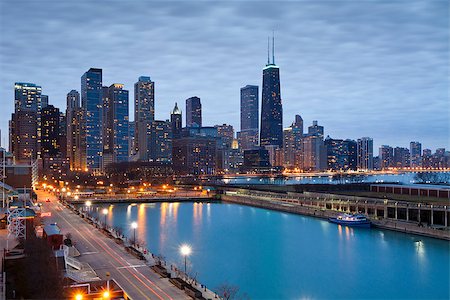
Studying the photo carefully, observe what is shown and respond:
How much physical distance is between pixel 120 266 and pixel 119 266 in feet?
0.17

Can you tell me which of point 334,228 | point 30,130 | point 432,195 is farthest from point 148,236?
point 30,130

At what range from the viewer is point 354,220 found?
42438 millimetres

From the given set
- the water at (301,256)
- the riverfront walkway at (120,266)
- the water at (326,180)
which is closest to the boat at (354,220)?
the water at (301,256)

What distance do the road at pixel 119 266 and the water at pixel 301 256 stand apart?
385 cm

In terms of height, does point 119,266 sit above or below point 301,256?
above

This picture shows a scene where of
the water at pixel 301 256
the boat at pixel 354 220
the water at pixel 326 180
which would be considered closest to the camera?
the water at pixel 301 256

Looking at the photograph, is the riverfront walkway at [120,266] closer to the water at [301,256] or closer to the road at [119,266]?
the road at [119,266]

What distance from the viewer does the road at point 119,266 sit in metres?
20.0

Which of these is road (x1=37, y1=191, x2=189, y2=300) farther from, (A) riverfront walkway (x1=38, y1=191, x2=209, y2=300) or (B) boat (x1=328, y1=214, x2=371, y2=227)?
(B) boat (x1=328, y1=214, x2=371, y2=227)

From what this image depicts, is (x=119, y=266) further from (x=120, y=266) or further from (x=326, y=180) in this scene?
(x=326, y=180)

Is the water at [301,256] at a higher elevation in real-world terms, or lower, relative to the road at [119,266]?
lower

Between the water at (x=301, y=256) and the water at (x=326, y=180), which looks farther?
the water at (x=326, y=180)

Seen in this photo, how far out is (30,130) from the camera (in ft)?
568

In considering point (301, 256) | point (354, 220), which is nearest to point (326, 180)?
point (354, 220)
